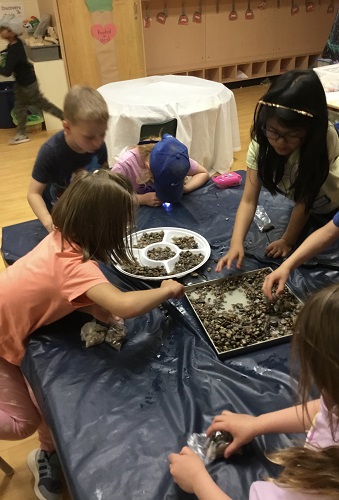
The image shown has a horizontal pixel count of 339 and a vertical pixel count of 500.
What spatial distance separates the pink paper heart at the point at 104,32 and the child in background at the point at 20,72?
691mm

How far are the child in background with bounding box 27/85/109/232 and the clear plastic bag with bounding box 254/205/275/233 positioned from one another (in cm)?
71

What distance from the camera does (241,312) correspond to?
124cm

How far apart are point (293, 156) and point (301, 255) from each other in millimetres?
406

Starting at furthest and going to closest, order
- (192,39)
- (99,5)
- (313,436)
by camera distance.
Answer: (192,39), (99,5), (313,436)

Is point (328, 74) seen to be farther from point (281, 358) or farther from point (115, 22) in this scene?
point (281, 358)

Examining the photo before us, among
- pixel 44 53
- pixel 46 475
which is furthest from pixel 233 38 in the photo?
pixel 46 475

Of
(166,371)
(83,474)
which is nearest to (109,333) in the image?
(166,371)

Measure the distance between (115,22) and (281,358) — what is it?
389cm

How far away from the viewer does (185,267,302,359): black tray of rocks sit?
115 cm

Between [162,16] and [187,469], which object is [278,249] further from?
[162,16]

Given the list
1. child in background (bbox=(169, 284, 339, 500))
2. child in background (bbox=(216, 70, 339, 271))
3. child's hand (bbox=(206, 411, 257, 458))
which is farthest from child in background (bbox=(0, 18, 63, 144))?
child in background (bbox=(169, 284, 339, 500))

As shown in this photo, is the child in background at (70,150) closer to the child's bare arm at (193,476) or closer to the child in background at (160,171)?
the child in background at (160,171)

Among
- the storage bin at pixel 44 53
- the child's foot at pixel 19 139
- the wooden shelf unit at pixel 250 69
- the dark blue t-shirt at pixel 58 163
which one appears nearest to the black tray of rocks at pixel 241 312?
the dark blue t-shirt at pixel 58 163

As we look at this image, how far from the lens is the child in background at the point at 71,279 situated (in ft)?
3.51
